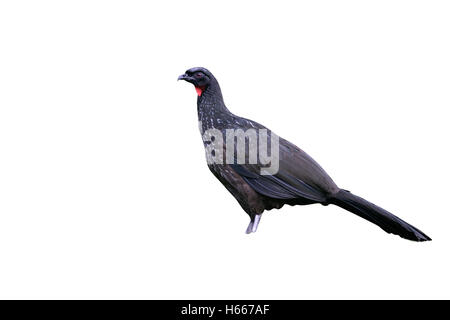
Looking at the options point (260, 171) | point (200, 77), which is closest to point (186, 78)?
point (200, 77)

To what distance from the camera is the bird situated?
456 centimetres

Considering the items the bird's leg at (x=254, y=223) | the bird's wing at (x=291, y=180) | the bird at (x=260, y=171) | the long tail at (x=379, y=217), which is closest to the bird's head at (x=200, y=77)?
the bird at (x=260, y=171)

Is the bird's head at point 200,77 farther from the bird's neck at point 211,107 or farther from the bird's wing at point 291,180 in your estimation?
the bird's wing at point 291,180

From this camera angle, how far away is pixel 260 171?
4645 millimetres

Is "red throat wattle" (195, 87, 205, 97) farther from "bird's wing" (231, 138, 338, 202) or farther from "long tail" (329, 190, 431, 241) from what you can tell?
"long tail" (329, 190, 431, 241)

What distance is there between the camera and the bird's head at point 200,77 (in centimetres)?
495

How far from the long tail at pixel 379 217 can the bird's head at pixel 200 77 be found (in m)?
1.61

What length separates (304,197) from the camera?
180 inches

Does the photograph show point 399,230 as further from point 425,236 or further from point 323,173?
point 323,173

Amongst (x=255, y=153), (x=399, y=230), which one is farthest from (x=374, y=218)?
(x=255, y=153)

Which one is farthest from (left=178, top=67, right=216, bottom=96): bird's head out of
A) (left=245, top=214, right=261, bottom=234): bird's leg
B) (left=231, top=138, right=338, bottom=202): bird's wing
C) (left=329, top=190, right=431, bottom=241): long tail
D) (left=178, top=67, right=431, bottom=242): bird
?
(left=329, top=190, right=431, bottom=241): long tail

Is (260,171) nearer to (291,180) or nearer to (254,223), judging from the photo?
(291,180)

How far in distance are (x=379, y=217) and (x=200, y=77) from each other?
2106 millimetres

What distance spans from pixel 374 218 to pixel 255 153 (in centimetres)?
120
